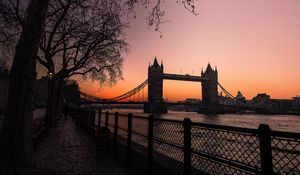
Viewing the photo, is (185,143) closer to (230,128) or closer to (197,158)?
(197,158)

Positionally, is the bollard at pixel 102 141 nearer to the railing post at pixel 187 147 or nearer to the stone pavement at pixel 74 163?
the stone pavement at pixel 74 163

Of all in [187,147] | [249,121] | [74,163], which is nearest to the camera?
[187,147]

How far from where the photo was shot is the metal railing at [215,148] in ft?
8.50

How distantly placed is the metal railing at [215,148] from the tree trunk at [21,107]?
2.49 metres

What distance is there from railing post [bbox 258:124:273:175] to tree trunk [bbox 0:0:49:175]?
3.95 metres

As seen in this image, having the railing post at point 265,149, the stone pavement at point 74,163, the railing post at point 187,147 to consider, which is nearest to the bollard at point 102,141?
the stone pavement at point 74,163

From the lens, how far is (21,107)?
195 inches

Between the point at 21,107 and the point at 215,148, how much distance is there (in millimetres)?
3467

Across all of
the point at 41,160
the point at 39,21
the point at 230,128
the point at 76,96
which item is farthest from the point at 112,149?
the point at 76,96

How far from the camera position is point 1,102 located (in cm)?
6397

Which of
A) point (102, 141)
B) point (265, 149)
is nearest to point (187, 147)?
point (265, 149)

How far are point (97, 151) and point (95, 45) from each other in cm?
1588

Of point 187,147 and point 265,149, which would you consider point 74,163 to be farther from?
point 265,149

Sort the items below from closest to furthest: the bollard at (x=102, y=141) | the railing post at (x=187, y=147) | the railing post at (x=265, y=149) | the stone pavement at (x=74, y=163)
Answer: the railing post at (x=265, y=149) < the railing post at (x=187, y=147) < the stone pavement at (x=74, y=163) < the bollard at (x=102, y=141)
